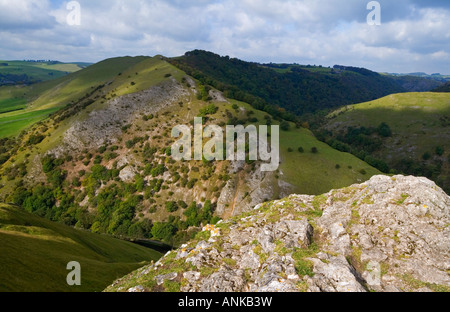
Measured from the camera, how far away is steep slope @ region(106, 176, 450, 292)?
1559 centimetres

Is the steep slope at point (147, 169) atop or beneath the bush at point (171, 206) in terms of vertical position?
atop

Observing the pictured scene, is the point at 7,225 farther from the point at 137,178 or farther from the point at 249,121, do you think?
the point at 249,121

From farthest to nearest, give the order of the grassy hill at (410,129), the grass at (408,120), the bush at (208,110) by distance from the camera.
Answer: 1. the grass at (408,120)
2. the grassy hill at (410,129)
3. the bush at (208,110)

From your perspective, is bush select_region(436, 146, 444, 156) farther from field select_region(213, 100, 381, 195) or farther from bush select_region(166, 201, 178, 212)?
bush select_region(166, 201, 178, 212)

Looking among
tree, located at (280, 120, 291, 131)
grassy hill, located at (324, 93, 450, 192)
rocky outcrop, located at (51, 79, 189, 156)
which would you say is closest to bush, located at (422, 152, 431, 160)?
grassy hill, located at (324, 93, 450, 192)

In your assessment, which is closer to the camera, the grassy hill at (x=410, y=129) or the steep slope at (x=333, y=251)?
the steep slope at (x=333, y=251)

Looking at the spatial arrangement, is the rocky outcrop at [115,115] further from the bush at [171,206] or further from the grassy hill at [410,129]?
the grassy hill at [410,129]

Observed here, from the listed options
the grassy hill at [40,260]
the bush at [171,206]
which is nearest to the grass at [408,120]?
the bush at [171,206]

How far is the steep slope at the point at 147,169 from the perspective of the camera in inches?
2968

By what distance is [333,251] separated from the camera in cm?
1881

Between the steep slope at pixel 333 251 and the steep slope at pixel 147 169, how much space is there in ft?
159

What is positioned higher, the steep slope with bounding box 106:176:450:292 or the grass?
the grass

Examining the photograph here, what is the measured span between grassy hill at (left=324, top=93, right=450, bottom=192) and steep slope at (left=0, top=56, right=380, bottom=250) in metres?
60.1

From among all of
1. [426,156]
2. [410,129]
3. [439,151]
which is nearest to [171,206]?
[426,156]
